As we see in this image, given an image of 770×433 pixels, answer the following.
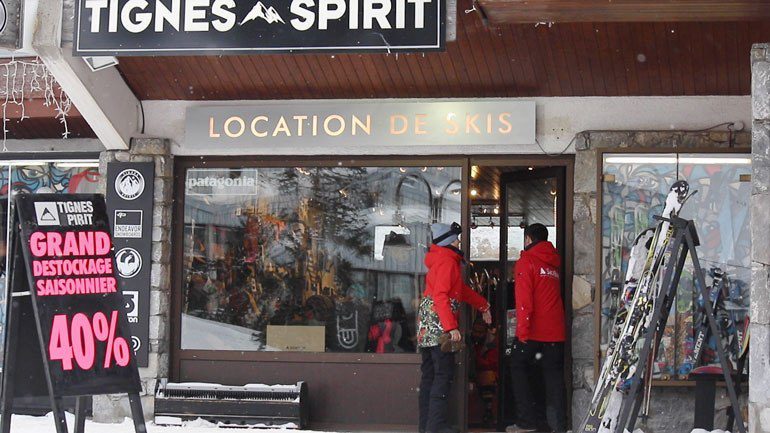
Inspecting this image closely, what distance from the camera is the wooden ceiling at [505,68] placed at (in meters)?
7.72

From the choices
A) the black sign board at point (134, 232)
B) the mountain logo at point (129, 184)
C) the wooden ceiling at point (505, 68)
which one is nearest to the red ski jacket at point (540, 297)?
the wooden ceiling at point (505, 68)

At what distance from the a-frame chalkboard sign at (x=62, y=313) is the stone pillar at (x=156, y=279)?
2261mm

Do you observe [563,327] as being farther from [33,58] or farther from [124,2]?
[33,58]

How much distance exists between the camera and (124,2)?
7.26 meters

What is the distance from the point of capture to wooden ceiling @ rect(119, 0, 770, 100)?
772cm

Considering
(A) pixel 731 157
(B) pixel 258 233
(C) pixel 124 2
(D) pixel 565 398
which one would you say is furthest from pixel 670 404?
(C) pixel 124 2

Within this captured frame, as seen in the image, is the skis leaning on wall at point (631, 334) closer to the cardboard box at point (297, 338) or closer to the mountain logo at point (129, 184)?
the cardboard box at point (297, 338)

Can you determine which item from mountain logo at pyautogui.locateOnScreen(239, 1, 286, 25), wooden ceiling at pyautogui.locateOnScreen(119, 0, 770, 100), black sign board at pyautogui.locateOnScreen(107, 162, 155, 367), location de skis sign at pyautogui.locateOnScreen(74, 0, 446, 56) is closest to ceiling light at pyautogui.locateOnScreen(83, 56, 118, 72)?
wooden ceiling at pyautogui.locateOnScreen(119, 0, 770, 100)

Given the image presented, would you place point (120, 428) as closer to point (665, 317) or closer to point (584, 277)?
point (584, 277)

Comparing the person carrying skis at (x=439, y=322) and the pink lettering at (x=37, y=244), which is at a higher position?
the pink lettering at (x=37, y=244)

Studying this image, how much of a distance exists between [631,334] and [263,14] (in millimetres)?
3255

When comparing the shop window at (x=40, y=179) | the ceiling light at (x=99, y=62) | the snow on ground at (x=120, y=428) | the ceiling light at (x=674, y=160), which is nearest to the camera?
the ceiling light at (x=99, y=62)

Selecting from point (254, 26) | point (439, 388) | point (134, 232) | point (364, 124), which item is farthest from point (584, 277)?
point (134, 232)

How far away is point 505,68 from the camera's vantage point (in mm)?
8242
